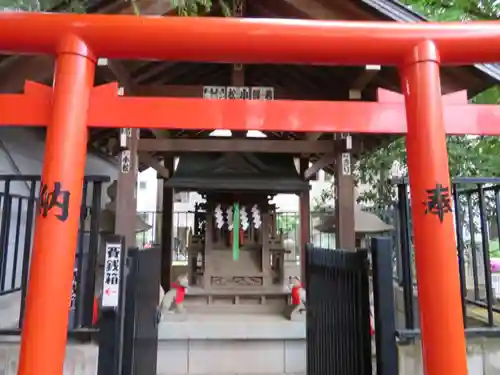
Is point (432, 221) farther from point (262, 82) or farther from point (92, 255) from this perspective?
point (262, 82)

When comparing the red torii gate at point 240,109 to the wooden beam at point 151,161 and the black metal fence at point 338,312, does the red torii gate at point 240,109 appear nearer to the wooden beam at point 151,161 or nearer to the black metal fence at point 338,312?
the black metal fence at point 338,312

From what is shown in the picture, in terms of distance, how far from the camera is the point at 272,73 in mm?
6426

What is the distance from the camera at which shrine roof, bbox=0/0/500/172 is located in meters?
4.07

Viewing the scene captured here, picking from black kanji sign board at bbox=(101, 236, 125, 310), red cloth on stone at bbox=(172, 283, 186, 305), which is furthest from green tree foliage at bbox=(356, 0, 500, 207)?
red cloth on stone at bbox=(172, 283, 186, 305)

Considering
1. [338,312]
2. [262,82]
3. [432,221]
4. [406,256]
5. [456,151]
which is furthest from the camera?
[456,151]

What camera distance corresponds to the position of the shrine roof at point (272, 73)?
13.4 ft

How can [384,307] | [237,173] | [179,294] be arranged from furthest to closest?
[237,173], [179,294], [384,307]

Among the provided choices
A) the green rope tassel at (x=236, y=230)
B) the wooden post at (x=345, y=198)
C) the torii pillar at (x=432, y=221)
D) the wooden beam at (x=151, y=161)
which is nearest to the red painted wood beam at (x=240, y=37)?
the torii pillar at (x=432, y=221)

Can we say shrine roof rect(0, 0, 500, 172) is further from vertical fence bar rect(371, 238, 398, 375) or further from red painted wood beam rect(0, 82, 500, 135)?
vertical fence bar rect(371, 238, 398, 375)

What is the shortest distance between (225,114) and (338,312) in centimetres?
179

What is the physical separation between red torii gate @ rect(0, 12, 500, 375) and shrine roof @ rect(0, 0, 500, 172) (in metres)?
1.42

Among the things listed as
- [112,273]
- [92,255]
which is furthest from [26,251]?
[112,273]

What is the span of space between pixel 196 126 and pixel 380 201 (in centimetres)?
865

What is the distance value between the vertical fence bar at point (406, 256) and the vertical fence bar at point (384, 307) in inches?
33.1
